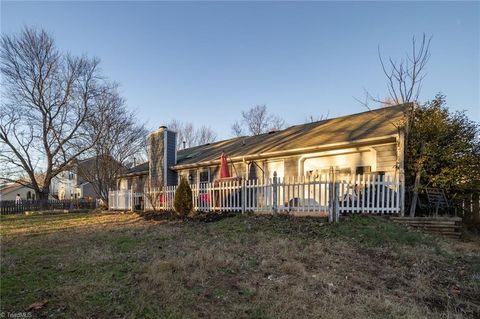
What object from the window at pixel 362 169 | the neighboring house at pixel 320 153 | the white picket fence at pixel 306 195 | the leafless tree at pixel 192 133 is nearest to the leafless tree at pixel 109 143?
the neighboring house at pixel 320 153

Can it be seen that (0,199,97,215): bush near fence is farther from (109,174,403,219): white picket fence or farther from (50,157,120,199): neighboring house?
(109,174,403,219): white picket fence

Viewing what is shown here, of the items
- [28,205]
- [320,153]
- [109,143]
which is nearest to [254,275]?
[320,153]

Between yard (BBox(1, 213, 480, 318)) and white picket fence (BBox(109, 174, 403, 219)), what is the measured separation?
37.4 inches

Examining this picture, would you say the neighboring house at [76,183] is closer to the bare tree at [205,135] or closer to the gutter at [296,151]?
the gutter at [296,151]

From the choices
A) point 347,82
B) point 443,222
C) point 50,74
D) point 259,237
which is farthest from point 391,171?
point 50,74

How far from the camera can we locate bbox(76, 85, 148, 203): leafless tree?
1917 cm

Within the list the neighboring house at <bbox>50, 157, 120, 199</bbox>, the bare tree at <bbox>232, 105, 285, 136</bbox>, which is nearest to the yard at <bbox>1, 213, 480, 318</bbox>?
the neighboring house at <bbox>50, 157, 120, 199</bbox>

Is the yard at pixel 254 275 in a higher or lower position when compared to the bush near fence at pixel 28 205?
higher

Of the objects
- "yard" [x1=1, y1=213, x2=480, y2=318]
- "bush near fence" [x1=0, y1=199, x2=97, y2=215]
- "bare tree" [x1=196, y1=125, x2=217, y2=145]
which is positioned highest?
"bare tree" [x1=196, y1=125, x2=217, y2=145]

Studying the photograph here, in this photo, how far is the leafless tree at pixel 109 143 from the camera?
755 inches

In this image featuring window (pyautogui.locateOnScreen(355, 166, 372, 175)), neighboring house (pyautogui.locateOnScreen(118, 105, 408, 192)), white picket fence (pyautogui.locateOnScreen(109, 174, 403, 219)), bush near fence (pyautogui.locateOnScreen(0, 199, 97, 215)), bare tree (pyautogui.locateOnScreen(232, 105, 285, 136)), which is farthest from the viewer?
bare tree (pyautogui.locateOnScreen(232, 105, 285, 136))

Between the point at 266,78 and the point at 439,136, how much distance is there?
1367 cm

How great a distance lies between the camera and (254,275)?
4570 mm

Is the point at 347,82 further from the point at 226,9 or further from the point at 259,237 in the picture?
the point at 259,237
